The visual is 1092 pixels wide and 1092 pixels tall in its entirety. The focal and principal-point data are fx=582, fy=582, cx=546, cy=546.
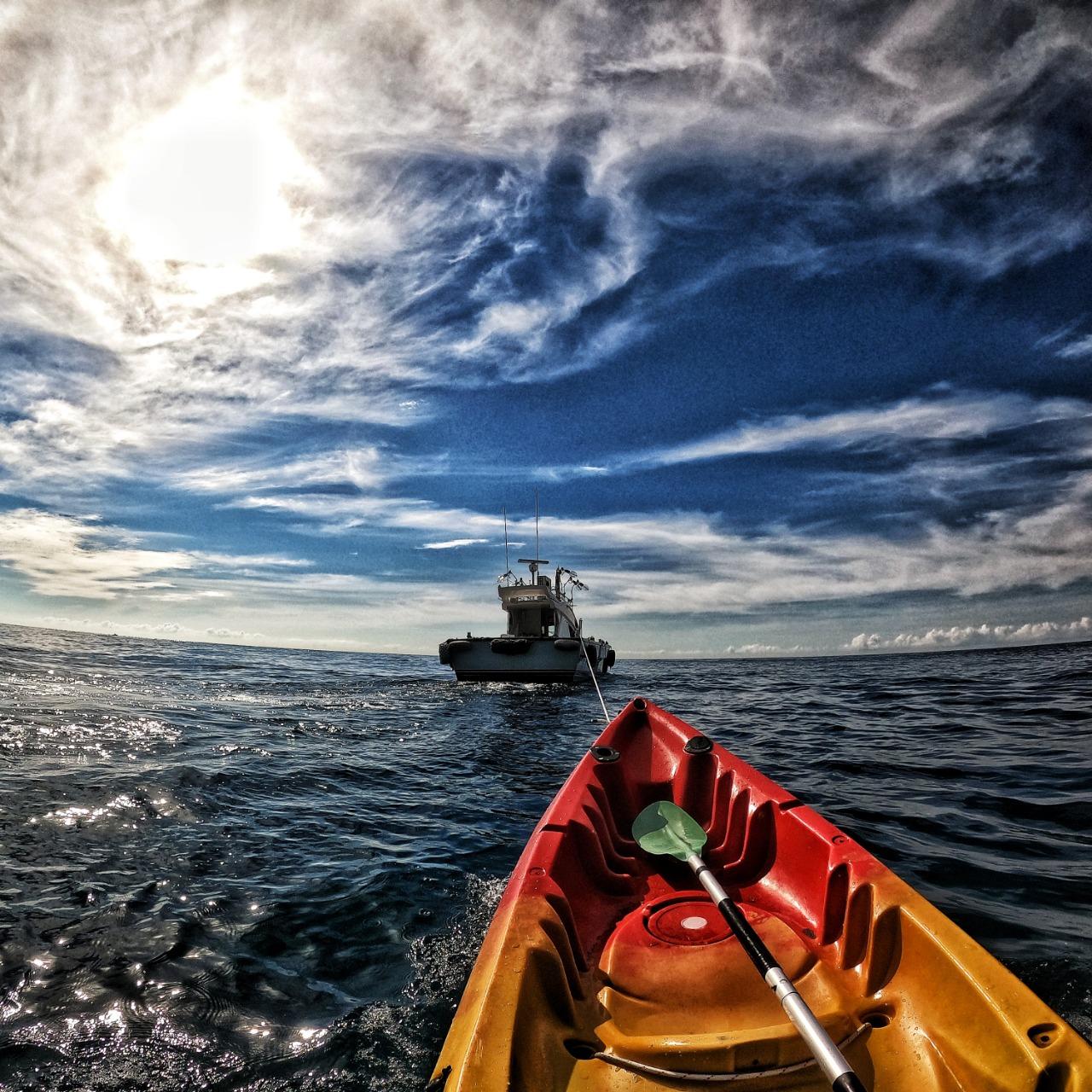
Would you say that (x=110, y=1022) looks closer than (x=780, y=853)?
Yes

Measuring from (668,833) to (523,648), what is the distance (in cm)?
2206

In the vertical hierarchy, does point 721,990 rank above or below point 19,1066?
above

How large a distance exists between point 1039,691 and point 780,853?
21982 millimetres

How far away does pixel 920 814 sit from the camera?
682 centimetres

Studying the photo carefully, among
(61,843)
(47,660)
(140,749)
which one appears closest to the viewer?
(61,843)

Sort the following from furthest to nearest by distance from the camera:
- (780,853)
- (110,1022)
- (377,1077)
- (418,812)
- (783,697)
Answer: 1. (783,697)
2. (418,812)
3. (780,853)
4. (110,1022)
5. (377,1077)

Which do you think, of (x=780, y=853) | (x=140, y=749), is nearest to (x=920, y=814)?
(x=780, y=853)

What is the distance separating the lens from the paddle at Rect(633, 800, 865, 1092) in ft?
6.69

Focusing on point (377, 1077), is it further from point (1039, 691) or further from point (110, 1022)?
point (1039, 691)

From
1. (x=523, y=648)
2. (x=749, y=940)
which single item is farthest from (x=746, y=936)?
(x=523, y=648)

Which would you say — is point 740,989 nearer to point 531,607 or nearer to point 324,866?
point 324,866

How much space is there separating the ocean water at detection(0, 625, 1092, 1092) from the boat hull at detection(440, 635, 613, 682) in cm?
1246

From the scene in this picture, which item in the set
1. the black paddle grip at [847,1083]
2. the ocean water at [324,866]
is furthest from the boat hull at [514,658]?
the black paddle grip at [847,1083]

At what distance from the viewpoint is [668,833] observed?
14.9ft
